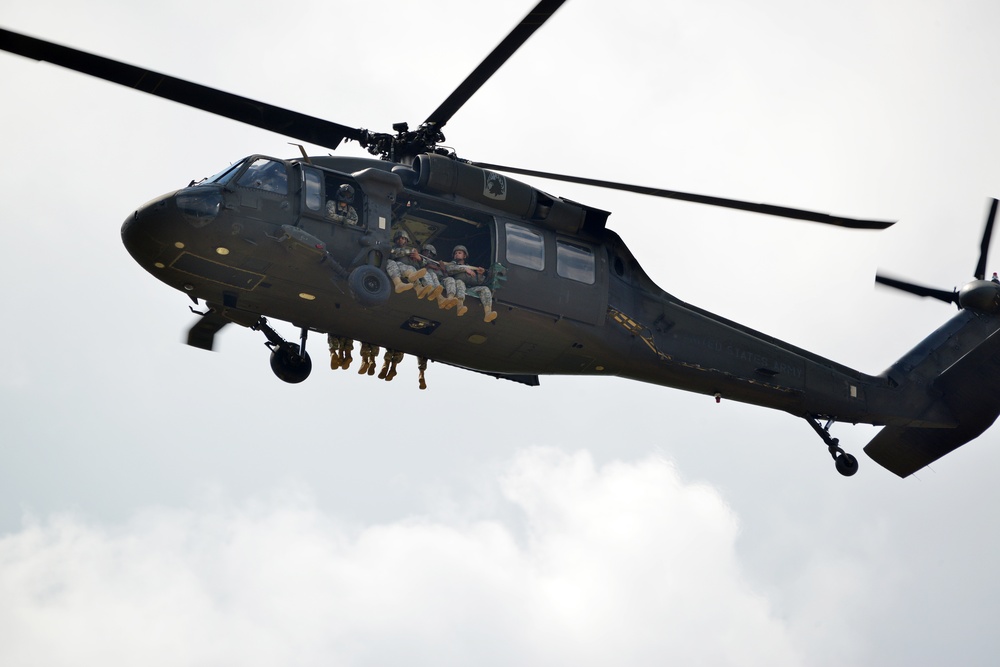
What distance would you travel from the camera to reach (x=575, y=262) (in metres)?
18.9

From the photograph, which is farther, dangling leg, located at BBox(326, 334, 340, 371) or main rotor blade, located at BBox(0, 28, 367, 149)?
dangling leg, located at BBox(326, 334, 340, 371)

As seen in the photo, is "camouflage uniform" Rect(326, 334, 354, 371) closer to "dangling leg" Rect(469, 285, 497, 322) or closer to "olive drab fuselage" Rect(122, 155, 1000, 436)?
"olive drab fuselage" Rect(122, 155, 1000, 436)

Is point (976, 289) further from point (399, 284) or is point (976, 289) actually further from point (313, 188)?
point (313, 188)

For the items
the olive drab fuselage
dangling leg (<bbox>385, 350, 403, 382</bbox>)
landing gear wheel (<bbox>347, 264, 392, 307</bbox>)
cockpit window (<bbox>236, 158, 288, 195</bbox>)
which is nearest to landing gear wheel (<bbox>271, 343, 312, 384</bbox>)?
the olive drab fuselage

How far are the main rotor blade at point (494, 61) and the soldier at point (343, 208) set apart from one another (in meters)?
2.22

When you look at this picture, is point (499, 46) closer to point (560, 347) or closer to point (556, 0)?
point (556, 0)

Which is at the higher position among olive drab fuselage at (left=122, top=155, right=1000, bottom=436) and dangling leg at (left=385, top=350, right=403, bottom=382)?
olive drab fuselage at (left=122, top=155, right=1000, bottom=436)

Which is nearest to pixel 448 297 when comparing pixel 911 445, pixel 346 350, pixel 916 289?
pixel 346 350

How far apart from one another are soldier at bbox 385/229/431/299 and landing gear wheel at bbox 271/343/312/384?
2.41 metres

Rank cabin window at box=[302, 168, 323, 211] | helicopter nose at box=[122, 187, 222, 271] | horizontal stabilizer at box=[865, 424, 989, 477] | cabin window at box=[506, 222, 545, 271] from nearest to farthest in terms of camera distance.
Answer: helicopter nose at box=[122, 187, 222, 271], cabin window at box=[302, 168, 323, 211], cabin window at box=[506, 222, 545, 271], horizontal stabilizer at box=[865, 424, 989, 477]

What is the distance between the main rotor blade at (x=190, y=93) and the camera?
51.9 feet

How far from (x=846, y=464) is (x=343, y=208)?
411 inches

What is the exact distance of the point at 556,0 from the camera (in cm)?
1588

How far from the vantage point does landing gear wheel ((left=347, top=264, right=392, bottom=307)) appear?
55.0ft
